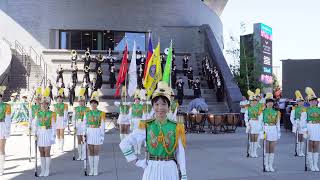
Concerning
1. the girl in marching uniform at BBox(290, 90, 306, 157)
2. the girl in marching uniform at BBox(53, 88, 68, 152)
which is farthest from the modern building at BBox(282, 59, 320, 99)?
the girl in marching uniform at BBox(53, 88, 68, 152)

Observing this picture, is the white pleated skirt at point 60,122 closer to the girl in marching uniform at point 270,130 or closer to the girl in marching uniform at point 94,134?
the girl in marching uniform at point 94,134

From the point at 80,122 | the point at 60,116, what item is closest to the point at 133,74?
the point at 80,122

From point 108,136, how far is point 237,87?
1359cm

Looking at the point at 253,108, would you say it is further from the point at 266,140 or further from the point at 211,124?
the point at 211,124

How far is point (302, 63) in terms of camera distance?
3131 centimetres

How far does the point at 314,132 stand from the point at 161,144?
7.97 m

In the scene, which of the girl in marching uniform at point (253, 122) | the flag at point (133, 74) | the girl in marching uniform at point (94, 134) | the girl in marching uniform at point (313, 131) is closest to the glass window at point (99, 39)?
the flag at point (133, 74)

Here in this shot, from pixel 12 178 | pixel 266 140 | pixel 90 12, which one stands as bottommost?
pixel 12 178

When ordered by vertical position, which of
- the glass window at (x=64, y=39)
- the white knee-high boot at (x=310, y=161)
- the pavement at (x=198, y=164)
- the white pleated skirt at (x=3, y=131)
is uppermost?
the glass window at (x=64, y=39)

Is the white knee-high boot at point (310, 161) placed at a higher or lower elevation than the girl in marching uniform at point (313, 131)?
lower

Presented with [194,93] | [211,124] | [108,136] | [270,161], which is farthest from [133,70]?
[194,93]

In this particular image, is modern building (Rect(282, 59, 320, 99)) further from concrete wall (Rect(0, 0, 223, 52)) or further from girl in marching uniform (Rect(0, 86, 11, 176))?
girl in marching uniform (Rect(0, 86, 11, 176))

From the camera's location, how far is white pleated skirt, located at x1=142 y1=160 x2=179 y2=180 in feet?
19.1

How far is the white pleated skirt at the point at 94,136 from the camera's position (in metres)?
11.6
